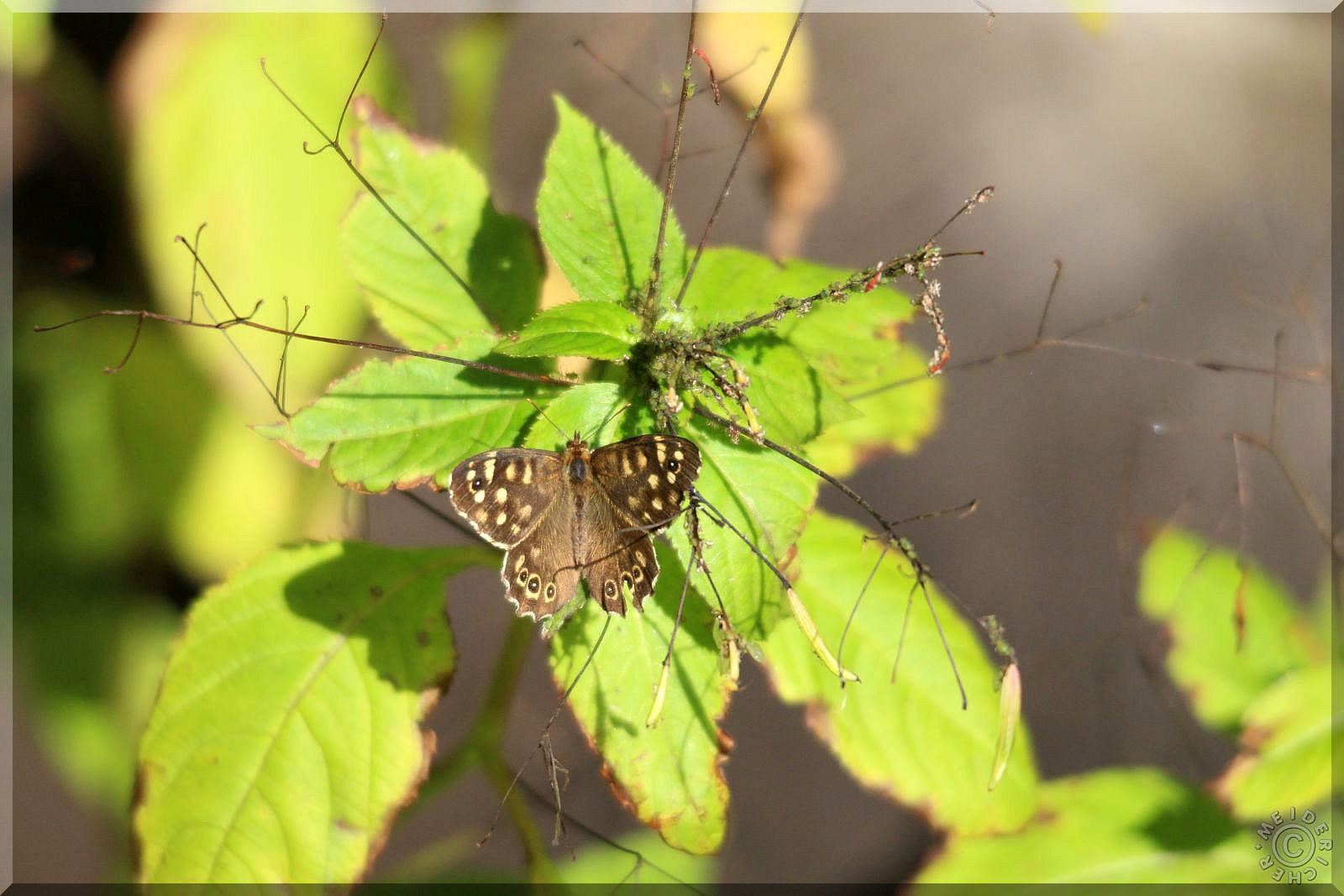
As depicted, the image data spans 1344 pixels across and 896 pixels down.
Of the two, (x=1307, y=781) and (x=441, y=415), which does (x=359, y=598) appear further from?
(x=1307, y=781)

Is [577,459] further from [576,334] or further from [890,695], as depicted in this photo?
[890,695]

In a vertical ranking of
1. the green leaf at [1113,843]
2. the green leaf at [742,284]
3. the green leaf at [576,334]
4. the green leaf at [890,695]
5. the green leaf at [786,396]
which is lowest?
the green leaf at [1113,843]

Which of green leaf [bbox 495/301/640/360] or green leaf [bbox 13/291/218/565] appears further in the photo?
green leaf [bbox 13/291/218/565]

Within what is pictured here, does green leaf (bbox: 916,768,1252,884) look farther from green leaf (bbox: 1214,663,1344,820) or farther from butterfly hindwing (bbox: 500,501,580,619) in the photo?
butterfly hindwing (bbox: 500,501,580,619)

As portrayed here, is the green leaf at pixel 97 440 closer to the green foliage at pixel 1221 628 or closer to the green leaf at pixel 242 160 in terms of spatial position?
the green leaf at pixel 242 160

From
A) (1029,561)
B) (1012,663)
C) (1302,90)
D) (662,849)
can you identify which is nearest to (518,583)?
(1012,663)

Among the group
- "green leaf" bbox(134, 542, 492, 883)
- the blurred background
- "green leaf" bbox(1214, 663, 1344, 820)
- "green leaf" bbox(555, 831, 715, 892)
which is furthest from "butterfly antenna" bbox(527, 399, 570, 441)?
"green leaf" bbox(1214, 663, 1344, 820)

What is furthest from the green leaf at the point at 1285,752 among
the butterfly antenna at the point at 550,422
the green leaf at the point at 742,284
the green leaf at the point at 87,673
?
the green leaf at the point at 87,673
